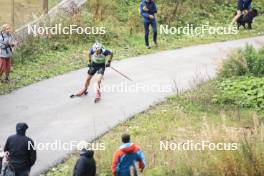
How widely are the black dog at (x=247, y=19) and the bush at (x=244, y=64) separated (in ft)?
21.5

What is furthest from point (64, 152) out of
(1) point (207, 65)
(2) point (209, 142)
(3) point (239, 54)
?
(1) point (207, 65)

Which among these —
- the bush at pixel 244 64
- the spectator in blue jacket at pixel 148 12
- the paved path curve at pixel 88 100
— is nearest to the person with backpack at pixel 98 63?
the paved path curve at pixel 88 100

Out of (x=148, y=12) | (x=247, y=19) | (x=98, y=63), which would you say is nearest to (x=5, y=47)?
(x=98, y=63)

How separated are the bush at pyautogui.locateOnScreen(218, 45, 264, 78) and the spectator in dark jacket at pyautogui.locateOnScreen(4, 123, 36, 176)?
8171 mm

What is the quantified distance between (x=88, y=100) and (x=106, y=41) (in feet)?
19.8

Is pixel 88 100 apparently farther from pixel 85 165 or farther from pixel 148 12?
pixel 85 165

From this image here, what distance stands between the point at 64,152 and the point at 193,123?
126 inches

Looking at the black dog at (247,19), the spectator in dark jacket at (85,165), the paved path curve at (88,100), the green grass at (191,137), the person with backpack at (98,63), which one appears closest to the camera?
the green grass at (191,137)

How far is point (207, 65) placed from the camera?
1919 centimetres

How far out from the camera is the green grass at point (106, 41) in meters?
18.2

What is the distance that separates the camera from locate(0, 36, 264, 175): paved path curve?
44.6 ft

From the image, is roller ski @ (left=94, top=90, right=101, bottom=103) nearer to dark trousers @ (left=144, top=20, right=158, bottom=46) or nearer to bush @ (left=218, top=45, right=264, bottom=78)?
bush @ (left=218, top=45, right=264, bottom=78)

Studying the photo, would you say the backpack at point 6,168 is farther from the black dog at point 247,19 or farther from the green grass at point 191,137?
the black dog at point 247,19

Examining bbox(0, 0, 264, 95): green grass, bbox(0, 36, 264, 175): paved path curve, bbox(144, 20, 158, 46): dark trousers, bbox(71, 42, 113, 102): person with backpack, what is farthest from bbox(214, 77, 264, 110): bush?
bbox(0, 0, 264, 95): green grass
